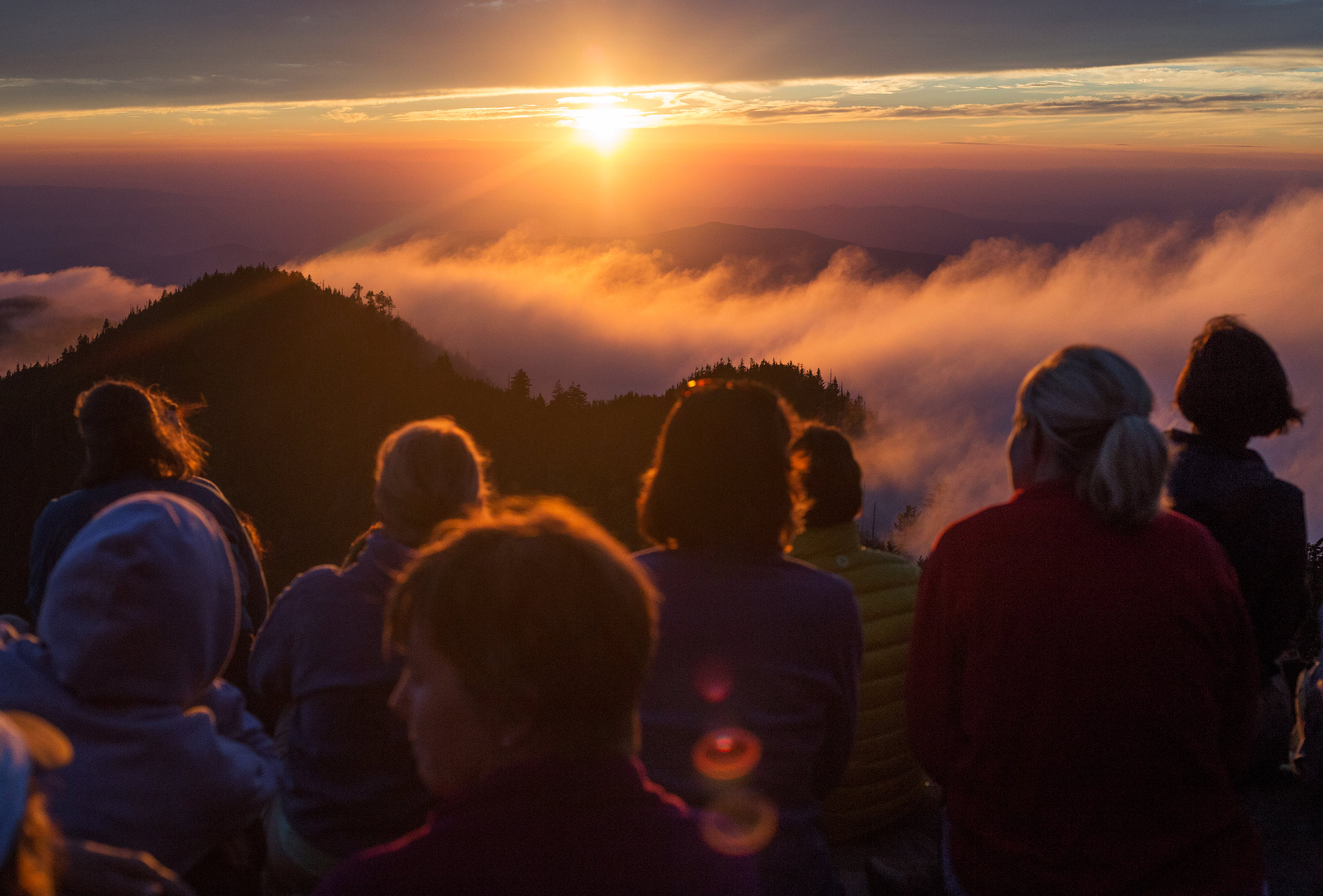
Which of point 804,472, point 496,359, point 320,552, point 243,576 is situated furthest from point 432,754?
point 496,359

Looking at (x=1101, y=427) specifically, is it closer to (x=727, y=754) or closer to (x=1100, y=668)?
(x=1100, y=668)

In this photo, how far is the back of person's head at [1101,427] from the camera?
9.22 feet

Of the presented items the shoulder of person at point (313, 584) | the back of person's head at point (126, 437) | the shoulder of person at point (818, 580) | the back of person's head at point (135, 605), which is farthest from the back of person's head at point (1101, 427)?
the back of person's head at point (126, 437)

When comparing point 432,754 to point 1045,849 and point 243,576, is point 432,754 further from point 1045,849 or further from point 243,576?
point 243,576

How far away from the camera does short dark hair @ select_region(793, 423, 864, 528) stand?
13.5 feet

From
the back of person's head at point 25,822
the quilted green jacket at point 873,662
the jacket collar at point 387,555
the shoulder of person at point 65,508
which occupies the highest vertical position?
the back of person's head at point 25,822

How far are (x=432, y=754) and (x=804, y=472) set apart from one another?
2.67m

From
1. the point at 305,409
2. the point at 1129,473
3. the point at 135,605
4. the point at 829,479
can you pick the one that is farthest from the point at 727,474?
the point at 305,409

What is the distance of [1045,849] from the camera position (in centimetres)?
295

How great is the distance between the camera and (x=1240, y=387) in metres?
4.25

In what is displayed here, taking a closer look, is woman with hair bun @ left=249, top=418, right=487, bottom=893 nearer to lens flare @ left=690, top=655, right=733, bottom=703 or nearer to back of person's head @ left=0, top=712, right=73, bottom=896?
lens flare @ left=690, top=655, right=733, bottom=703

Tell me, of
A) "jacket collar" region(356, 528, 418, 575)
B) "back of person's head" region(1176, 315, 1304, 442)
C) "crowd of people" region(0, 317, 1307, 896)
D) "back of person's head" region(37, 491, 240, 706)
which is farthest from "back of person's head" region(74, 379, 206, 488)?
"back of person's head" region(1176, 315, 1304, 442)

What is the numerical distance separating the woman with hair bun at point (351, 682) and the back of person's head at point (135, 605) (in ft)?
2.13

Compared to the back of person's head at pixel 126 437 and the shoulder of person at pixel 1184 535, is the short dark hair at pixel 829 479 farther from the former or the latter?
the back of person's head at pixel 126 437
